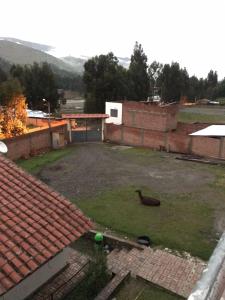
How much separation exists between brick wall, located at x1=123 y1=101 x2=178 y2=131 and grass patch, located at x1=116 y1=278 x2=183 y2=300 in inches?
969

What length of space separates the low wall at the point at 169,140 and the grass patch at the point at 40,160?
226 inches

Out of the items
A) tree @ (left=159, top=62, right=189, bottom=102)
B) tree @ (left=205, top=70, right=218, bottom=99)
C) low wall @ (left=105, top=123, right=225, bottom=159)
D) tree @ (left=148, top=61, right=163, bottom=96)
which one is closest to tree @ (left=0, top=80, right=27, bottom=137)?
low wall @ (left=105, top=123, right=225, bottom=159)

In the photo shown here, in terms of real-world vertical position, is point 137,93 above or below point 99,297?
above

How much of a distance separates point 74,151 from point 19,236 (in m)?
22.1

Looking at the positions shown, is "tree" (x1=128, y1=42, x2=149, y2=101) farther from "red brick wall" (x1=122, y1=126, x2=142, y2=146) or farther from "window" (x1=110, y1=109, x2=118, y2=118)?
"red brick wall" (x1=122, y1=126, x2=142, y2=146)

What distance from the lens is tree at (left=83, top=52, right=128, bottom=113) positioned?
148 feet

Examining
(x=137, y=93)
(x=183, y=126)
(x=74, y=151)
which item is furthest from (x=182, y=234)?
(x=137, y=93)

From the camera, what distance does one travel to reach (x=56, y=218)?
798 centimetres

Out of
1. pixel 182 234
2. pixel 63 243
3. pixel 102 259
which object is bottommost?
pixel 182 234

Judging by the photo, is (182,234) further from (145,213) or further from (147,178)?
(147,178)

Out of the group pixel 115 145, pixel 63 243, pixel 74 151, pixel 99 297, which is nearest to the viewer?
pixel 63 243

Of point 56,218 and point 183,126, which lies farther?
point 183,126

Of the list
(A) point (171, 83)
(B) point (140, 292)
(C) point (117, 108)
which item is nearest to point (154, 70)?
(A) point (171, 83)

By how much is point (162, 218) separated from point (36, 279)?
752 cm
